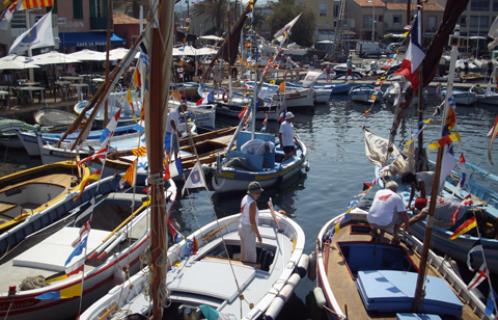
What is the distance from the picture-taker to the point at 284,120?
67.3ft

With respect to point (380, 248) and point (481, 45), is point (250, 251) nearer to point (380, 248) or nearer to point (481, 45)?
point (380, 248)

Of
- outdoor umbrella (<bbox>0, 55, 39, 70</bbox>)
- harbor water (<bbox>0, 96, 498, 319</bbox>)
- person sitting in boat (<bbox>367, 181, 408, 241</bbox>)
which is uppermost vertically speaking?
outdoor umbrella (<bbox>0, 55, 39, 70</bbox>)

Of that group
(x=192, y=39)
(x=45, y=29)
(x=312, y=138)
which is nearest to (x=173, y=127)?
(x=45, y=29)

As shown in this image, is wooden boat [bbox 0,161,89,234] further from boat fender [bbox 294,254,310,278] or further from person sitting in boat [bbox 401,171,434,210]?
person sitting in boat [bbox 401,171,434,210]

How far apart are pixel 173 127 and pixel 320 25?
259 feet

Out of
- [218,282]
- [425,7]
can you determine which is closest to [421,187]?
[218,282]

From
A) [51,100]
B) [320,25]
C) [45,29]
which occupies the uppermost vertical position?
[320,25]

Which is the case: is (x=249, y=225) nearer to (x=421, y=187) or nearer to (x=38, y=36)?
(x=421, y=187)

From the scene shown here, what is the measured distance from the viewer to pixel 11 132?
83.6ft

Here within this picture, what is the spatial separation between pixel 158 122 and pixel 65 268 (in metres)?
5.24

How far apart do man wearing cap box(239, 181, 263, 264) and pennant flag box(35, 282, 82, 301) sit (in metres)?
3.30

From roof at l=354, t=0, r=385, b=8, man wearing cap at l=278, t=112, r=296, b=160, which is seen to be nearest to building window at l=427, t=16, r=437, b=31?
roof at l=354, t=0, r=385, b=8

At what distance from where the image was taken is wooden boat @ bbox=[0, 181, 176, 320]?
9.73 meters

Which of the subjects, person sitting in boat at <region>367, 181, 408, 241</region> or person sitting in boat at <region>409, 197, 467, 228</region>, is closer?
person sitting in boat at <region>367, 181, 408, 241</region>
